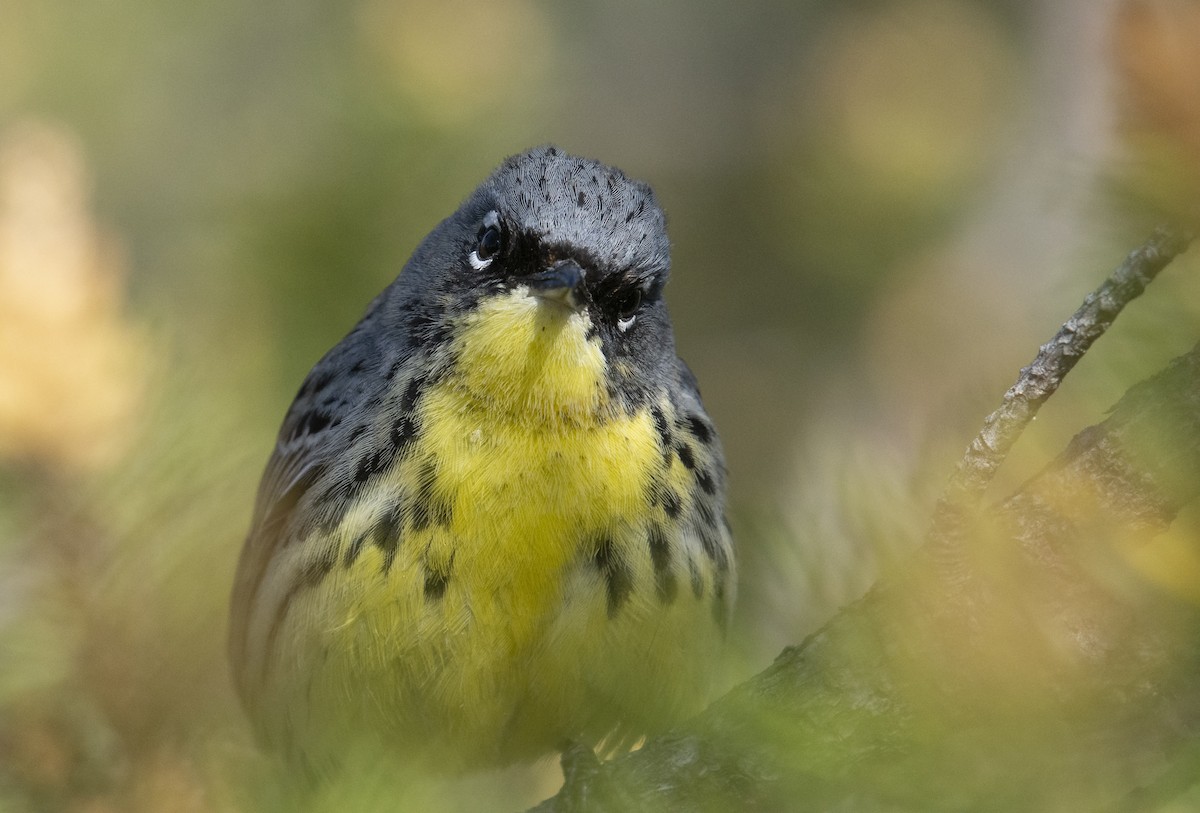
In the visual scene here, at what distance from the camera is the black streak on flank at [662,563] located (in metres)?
3.76

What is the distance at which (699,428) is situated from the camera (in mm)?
4203

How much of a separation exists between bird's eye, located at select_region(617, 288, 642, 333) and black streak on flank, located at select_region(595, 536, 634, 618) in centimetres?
70

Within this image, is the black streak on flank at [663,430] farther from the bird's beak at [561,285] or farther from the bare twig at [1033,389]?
the bare twig at [1033,389]

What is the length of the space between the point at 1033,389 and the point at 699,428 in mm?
1941

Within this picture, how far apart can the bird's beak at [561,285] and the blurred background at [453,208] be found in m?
0.77

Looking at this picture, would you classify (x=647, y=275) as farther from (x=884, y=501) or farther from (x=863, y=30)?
(x=863, y=30)

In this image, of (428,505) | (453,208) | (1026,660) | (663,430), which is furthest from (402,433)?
(1026,660)

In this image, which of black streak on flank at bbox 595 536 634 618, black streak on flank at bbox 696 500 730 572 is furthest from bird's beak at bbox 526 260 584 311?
black streak on flank at bbox 696 500 730 572

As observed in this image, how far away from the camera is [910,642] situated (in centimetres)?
198

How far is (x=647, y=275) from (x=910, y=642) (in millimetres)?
2220

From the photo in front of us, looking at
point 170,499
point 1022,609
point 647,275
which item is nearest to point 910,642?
point 1022,609

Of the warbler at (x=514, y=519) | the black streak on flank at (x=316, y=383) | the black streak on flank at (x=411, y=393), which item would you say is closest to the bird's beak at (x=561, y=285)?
the warbler at (x=514, y=519)

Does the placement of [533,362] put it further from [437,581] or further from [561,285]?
[437,581]

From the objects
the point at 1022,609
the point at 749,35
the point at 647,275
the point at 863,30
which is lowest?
the point at 1022,609
